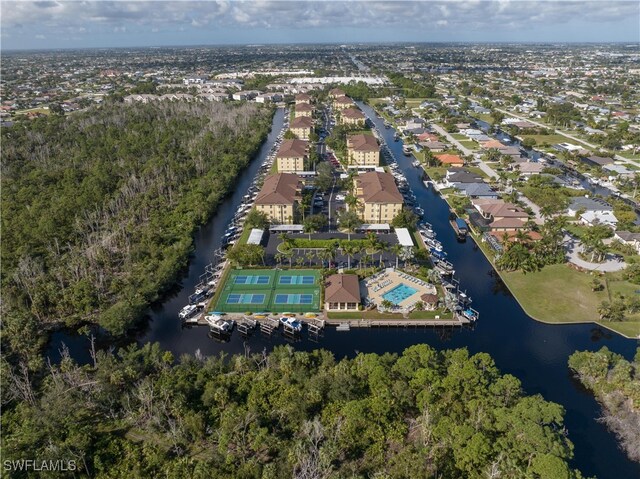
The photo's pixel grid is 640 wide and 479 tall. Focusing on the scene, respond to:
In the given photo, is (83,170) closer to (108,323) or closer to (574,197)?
(108,323)

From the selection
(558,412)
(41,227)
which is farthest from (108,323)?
(558,412)

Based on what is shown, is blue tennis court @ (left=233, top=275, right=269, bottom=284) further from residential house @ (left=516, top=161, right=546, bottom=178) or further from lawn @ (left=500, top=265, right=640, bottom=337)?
residential house @ (left=516, top=161, right=546, bottom=178)

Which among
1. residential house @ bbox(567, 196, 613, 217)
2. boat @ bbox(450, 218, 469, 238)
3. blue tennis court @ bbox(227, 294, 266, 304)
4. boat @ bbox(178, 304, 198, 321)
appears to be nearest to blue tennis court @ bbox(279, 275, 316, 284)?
blue tennis court @ bbox(227, 294, 266, 304)

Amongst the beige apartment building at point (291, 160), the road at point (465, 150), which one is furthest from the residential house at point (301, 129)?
the road at point (465, 150)

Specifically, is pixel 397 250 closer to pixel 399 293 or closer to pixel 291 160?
pixel 399 293

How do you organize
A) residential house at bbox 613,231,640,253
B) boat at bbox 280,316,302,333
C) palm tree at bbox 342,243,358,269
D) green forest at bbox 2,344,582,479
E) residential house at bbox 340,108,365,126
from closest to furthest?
green forest at bbox 2,344,582,479
boat at bbox 280,316,302,333
palm tree at bbox 342,243,358,269
residential house at bbox 613,231,640,253
residential house at bbox 340,108,365,126

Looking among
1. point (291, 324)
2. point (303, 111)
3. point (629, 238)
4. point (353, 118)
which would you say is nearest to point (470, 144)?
point (353, 118)
